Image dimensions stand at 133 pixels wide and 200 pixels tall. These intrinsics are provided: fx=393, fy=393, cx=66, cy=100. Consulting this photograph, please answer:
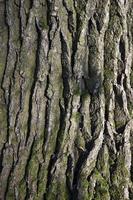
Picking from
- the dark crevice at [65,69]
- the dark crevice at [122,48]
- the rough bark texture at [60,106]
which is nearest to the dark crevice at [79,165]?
the rough bark texture at [60,106]


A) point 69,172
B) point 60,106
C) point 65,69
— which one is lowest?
point 69,172

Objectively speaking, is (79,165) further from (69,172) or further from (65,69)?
(65,69)

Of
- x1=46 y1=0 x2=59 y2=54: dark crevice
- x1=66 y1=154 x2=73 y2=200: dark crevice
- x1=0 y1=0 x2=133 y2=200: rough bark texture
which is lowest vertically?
x1=66 y1=154 x2=73 y2=200: dark crevice

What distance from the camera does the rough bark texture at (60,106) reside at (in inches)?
81.1

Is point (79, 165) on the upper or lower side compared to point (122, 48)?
lower

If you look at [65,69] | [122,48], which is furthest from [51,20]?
[122,48]

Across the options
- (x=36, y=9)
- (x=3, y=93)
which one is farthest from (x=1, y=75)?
(x=36, y=9)

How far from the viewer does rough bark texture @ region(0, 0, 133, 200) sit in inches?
81.1

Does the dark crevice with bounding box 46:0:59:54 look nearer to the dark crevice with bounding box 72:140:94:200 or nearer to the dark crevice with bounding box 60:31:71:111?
the dark crevice with bounding box 60:31:71:111

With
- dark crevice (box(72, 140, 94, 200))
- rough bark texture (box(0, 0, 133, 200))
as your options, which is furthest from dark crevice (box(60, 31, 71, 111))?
dark crevice (box(72, 140, 94, 200))

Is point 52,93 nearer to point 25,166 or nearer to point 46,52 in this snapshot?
point 46,52

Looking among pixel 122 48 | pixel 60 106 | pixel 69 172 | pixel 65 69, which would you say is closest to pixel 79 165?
pixel 69 172

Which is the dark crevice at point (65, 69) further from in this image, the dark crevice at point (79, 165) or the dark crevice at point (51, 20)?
the dark crevice at point (79, 165)

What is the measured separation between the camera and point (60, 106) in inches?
82.3
